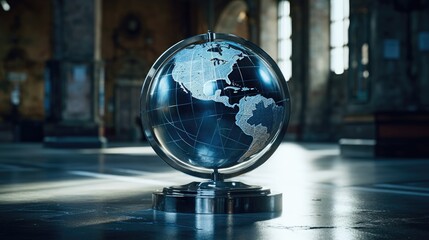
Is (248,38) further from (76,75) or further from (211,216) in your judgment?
(211,216)

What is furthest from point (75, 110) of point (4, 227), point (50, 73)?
point (4, 227)

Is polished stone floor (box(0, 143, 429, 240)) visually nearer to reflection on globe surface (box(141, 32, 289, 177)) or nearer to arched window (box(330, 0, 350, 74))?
reflection on globe surface (box(141, 32, 289, 177))

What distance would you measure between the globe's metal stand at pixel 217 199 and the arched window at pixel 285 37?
25.4 meters

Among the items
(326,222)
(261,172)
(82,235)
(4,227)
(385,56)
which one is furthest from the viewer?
(385,56)

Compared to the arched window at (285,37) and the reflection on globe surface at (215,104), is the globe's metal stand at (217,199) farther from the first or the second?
the arched window at (285,37)

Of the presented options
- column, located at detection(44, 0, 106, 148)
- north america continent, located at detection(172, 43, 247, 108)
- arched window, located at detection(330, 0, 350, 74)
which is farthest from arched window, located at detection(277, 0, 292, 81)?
north america continent, located at detection(172, 43, 247, 108)

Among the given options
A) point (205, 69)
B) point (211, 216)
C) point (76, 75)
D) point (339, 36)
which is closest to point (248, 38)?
point (339, 36)

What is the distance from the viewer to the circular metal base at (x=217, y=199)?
5.30 meters

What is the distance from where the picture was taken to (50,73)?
73.3 ft

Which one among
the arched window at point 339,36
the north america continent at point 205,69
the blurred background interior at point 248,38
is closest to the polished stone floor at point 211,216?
the north america continent at point 205,69

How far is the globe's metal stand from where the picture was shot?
17.4 ft

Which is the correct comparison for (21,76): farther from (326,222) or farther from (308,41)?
(326,222)

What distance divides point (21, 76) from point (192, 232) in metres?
29.3

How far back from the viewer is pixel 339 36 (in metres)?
28.4
